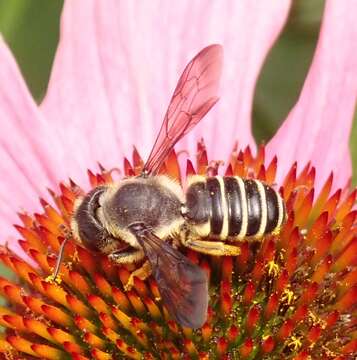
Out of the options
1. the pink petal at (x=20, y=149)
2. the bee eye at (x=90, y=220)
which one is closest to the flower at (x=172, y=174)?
the pink petal at (x=20, y=149)

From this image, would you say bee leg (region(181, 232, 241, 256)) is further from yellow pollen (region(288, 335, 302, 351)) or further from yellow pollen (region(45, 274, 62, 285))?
yellow pollen (region(45, 274, 62, 285))

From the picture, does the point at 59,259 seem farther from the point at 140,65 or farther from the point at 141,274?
the point at 140,65

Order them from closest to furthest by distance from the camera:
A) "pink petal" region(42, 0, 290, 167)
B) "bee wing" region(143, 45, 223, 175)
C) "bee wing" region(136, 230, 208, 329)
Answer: "bee wing" region(136, 230, 208, 329)
"bee wing" region(143, 45, 223, 175)
"pink petal" region(42, 0, 290, 167)

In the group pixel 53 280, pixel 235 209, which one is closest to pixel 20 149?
pixel 53 280

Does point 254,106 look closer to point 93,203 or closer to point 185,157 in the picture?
point 185,157

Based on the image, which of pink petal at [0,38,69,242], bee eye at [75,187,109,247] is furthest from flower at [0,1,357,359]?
bee eye at [75,187,109,247]

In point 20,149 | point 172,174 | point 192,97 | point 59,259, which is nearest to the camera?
point 59,259

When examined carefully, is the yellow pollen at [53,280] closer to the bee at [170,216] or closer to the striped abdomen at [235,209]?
the bee at [170,216]
